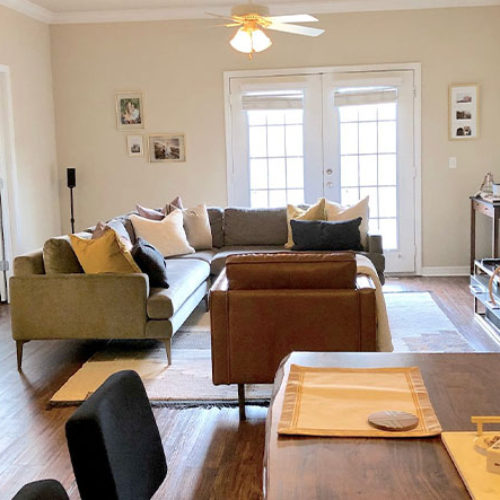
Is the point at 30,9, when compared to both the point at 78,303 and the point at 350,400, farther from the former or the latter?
the point at 350,400

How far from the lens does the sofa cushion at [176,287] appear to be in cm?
466

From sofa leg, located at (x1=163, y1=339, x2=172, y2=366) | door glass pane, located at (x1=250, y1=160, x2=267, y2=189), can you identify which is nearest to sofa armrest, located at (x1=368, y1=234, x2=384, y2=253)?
door glass pane, located at (x1=250, y1=160, x2=267, y2=189)

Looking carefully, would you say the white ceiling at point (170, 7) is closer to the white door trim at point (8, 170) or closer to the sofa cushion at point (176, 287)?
the white door trim at point (8, 170)

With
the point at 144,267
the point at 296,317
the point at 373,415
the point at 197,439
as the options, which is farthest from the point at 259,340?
the point at 373,415

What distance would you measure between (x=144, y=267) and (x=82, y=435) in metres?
3.56

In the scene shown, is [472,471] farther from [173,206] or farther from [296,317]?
[173,206]

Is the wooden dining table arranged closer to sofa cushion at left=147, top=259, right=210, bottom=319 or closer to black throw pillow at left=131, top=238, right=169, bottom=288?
sofa cushion at left=147, top=259, right=210, bottom=319

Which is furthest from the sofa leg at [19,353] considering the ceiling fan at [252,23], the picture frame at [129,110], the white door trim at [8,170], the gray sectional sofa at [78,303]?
the picture frame at [129,110]

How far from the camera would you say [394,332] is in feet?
17.7

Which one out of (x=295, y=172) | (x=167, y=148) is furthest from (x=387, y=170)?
(x=167, y=148)

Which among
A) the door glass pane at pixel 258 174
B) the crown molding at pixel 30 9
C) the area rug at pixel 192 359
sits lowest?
the area rug at pixel 192 359

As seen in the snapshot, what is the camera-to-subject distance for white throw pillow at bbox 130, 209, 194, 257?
20.7ft

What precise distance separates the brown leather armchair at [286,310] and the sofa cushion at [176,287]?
3.68 feet

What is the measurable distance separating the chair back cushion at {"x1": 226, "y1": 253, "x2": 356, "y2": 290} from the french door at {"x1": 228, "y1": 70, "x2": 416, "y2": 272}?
4134mm
